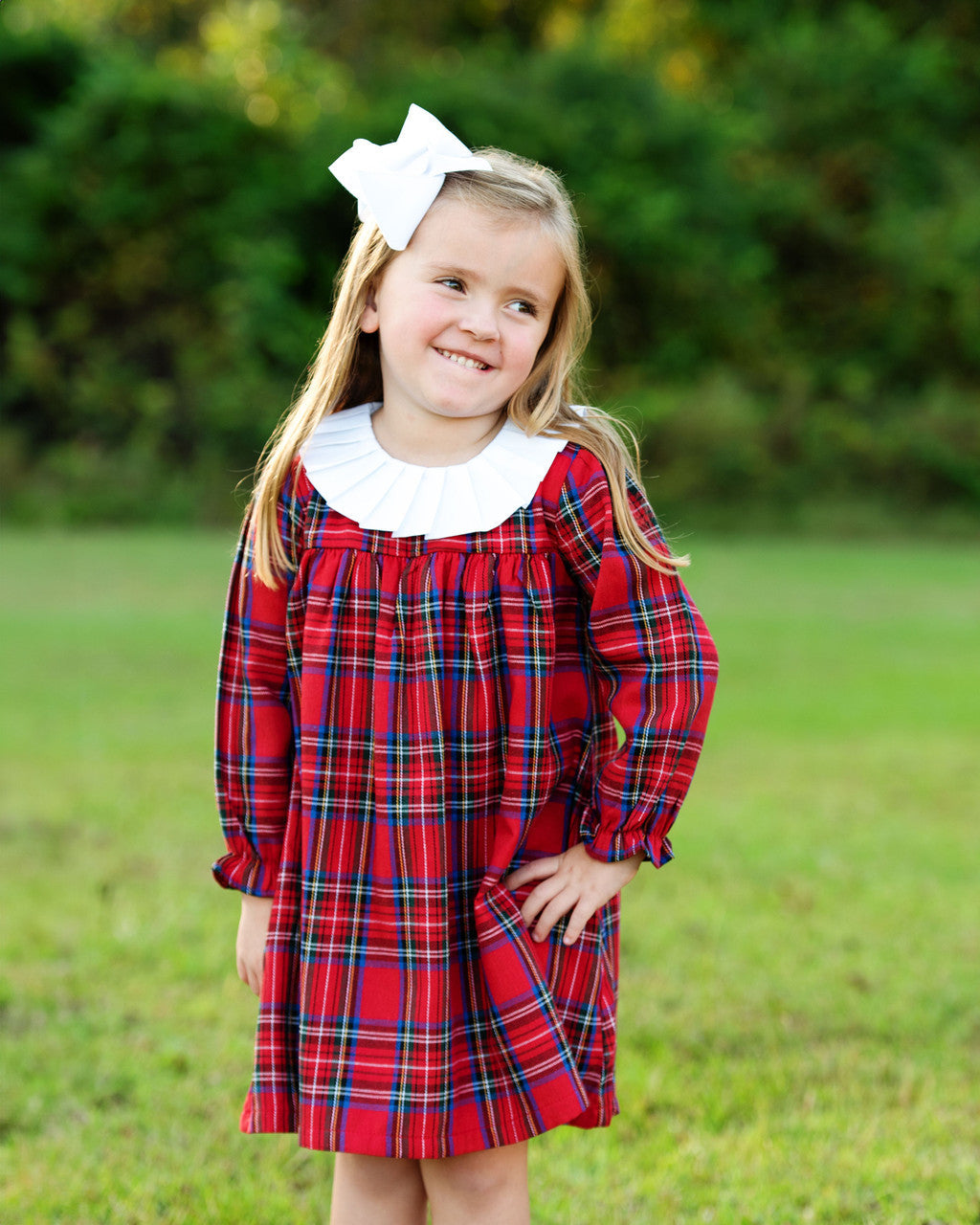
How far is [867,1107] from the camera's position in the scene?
2.55 meters

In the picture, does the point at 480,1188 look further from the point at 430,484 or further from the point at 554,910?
the point at 430,484

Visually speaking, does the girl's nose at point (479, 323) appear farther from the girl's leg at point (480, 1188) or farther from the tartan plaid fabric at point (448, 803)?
the girl's leg at point (480, 1188)

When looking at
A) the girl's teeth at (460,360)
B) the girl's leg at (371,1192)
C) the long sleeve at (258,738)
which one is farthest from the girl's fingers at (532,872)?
the girl's teeth at (460,360)

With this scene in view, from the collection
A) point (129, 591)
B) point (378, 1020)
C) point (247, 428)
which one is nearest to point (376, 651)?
point (378, 1020)

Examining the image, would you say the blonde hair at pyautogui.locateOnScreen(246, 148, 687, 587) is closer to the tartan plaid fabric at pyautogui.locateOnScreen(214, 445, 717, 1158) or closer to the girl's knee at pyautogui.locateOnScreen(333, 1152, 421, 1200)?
the tartan plaid fabric at pyautogui.locateOnScreen(214, 445, 717, 1158)

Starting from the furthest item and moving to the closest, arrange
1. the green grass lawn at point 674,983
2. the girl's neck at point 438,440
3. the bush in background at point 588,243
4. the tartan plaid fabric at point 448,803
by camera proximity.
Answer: the bush in background at point 588,243 < the green grass lawn at point 674,983 < the girl's neck at point 438,440 < the tartan plaid fabric at point 448,803

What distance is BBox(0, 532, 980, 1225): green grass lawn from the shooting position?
89.1 inches

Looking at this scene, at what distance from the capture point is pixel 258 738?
5.76 feet

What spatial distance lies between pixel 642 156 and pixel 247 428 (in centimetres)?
666

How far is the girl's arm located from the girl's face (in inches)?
6.5

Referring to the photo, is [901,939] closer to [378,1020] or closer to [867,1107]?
[867,1107]

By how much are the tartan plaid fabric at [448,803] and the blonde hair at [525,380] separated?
0.11 ft

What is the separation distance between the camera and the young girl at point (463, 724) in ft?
5.28

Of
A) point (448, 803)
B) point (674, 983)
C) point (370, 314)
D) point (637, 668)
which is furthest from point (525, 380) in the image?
point (674, 983)
